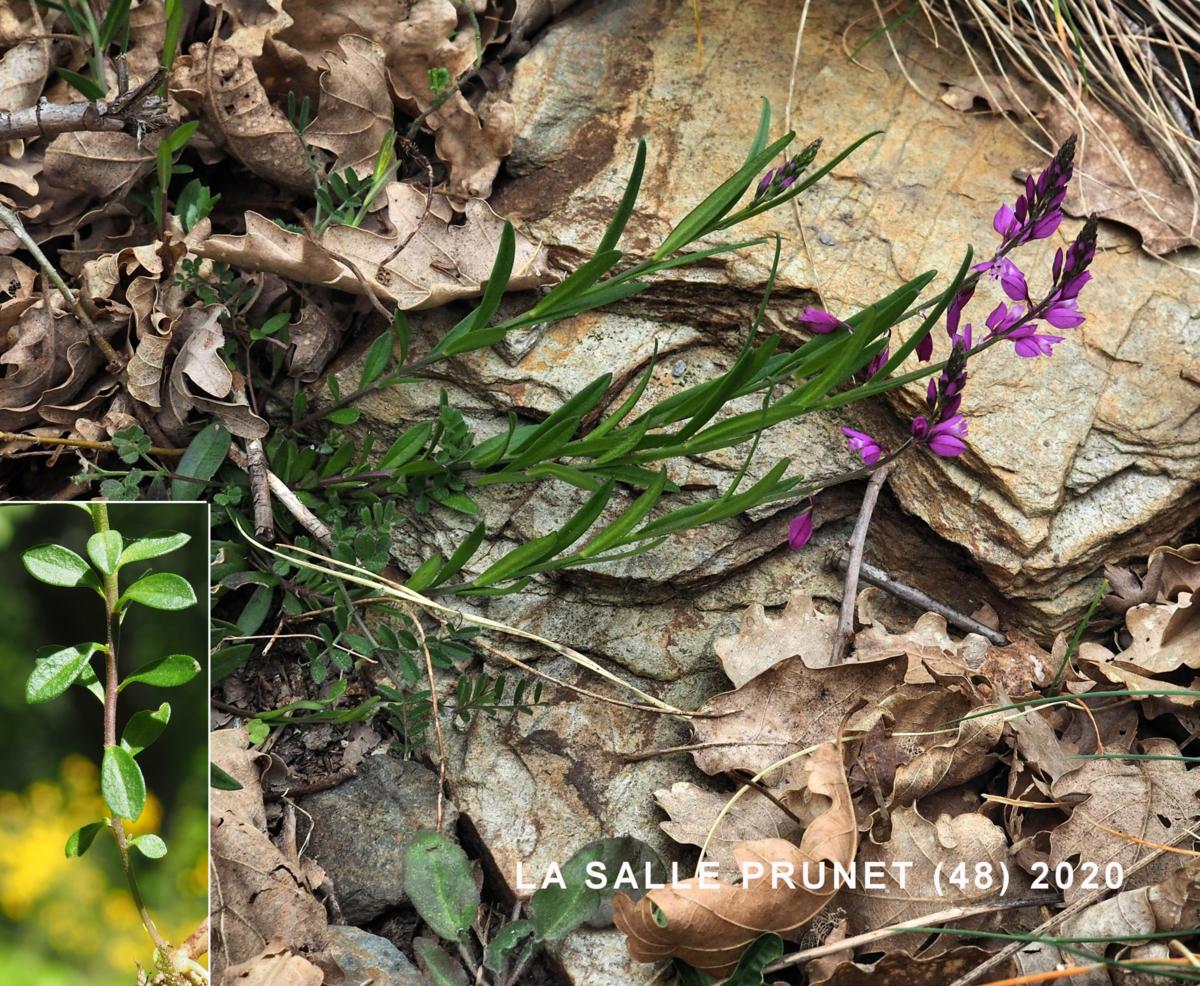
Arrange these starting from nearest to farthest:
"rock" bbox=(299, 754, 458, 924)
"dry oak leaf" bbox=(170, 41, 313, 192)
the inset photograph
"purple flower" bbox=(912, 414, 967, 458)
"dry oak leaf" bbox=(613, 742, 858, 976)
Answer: the inset photograph → "dry oak leaf" bbox=(613, 742, 858, 976) → "rock" bbox=(299, 754, 458, 924) → "purple flower" bbox=(912, 414, 967, 458) → "dry oak leaf" bbox=(170, 41, 313, 192)

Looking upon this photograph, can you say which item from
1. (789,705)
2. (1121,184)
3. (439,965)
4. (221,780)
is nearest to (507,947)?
(439,965)

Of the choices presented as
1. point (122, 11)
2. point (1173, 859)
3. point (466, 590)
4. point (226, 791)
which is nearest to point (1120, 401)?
point (1173, 859)

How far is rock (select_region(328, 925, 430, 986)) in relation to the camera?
150cm

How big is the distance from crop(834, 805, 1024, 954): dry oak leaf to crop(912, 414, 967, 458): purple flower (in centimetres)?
56

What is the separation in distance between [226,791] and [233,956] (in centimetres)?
24

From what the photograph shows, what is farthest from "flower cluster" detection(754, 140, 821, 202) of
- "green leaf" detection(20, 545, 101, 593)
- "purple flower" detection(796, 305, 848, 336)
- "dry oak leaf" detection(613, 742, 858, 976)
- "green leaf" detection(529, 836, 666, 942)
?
"green leaf" detection(20, 545, 101, 593)

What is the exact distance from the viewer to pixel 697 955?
4.83 feet

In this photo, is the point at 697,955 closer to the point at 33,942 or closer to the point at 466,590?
the point at 466,590

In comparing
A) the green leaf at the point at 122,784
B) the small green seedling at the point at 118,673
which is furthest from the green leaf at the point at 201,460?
the green leaf at the point at 122,784

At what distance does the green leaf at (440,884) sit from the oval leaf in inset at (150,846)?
1.34 feet

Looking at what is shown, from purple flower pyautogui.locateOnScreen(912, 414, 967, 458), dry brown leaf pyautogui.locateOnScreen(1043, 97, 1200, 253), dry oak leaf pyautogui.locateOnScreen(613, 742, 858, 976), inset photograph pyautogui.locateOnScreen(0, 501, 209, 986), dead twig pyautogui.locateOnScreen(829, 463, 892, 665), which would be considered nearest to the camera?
inset photograph pyautogui.locateOnScreen(0, 501, 209, 986)

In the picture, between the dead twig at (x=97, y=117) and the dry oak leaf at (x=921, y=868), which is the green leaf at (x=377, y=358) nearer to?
the dead twig at (x=97, y=117)

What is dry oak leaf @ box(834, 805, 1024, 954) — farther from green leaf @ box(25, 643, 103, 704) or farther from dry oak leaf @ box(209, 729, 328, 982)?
green leaf @ box(25, 643, 103, 704)

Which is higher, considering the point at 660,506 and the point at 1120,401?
the point at 1120,401
